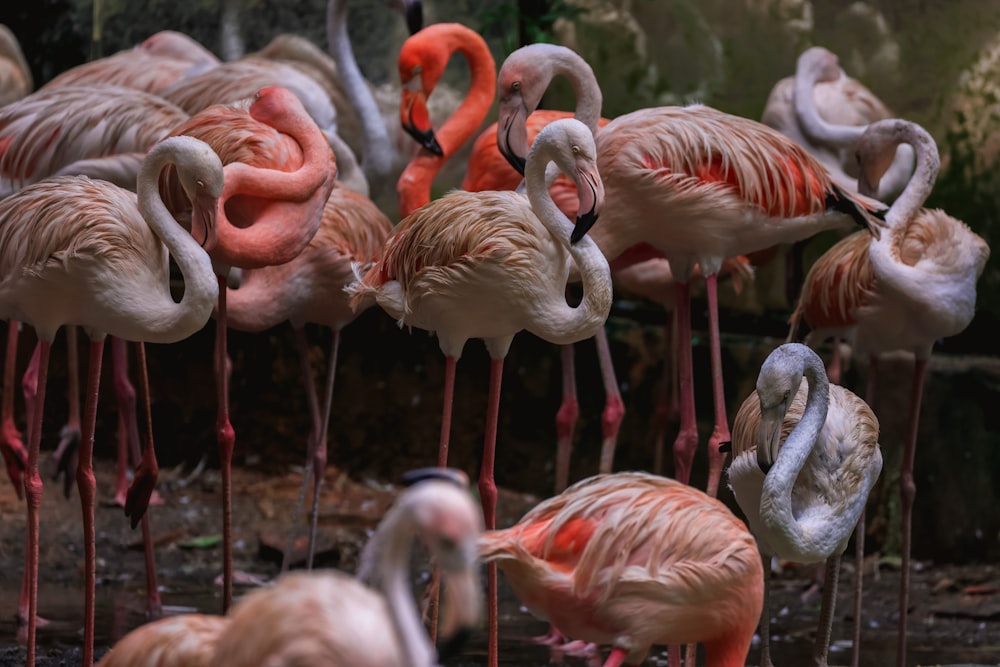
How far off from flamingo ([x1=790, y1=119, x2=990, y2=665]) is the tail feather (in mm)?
127

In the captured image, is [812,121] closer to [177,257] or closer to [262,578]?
[262,578]

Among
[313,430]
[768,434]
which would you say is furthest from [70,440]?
[768,434]

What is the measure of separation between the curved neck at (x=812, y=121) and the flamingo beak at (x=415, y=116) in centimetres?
167

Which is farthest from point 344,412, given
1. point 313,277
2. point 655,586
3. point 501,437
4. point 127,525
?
point 655,586

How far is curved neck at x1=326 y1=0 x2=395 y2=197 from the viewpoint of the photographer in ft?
22.5

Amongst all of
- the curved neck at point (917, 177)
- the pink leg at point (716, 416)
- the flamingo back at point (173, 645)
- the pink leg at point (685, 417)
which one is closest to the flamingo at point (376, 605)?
the flamingo back at point (173, 645)

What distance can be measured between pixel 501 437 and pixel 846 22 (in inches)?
101

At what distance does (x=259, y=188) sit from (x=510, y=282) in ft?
3.10

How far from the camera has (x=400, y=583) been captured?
220 cm

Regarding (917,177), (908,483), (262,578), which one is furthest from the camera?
(262,578)

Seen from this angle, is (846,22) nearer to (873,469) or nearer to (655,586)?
(873,469)

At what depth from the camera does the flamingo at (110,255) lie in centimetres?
410

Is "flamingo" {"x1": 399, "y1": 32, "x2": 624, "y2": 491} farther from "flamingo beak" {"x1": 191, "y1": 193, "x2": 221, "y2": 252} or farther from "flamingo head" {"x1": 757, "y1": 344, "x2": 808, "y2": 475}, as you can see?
"flamingo head" {"x1": 757, "y1": 344, "x2": 808, "y2": 475}

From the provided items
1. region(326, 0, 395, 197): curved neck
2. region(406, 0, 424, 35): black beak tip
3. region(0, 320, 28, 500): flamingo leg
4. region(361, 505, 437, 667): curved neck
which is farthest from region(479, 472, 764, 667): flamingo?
region(406, 0, 424, 35): black beak tip
